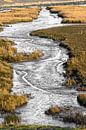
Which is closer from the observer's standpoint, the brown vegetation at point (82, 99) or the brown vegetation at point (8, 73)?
the brown vegetation at point (8, 73)

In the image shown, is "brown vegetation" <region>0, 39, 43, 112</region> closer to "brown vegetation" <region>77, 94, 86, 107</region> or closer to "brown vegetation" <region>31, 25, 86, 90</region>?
"brown vegetation" <region>77, 94, 86, 107</region>

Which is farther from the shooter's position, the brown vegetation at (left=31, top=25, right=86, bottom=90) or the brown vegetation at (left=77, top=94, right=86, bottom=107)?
the brown vegetation at (left=31, top=25, right=86, bottom=90)

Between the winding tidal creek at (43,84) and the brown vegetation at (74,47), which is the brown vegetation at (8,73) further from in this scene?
the brown vegetation at (74,47)

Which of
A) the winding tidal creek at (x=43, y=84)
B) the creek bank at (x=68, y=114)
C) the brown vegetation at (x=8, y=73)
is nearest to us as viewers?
the creek bank at (x=68, y=114)

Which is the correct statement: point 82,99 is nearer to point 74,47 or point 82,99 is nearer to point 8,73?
point 8,73

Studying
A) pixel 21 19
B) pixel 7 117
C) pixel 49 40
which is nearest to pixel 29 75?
pixel 7 117

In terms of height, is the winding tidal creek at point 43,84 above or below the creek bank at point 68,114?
below

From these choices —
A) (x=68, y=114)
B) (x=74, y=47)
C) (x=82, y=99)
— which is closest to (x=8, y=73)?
(x=82, y=99)

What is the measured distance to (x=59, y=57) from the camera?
44781 millimetres

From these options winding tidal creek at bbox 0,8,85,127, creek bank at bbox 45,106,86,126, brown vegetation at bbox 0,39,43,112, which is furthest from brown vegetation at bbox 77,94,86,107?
brown vegetation at bbox 0,39,43,112

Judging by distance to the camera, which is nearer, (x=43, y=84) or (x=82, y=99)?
(x=82, y=99)

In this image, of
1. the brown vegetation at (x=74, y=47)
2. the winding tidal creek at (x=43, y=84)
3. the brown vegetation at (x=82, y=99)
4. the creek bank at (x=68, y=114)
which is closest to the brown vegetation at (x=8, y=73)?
the winding tidal creek at (x=43, y=84)

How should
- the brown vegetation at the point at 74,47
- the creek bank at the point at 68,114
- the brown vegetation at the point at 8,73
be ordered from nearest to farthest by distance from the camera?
the creek bank at the point at 68,114, the brown vegetation at the point at 8,73, the brown vegetation at the point at 74,47

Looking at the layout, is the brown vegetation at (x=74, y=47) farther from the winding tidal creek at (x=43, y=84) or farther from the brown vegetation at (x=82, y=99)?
the brown vegetation at (x=82, y=99)
